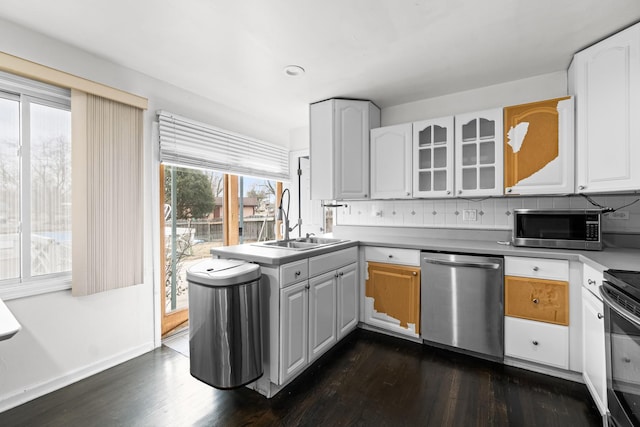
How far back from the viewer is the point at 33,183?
6.55ft

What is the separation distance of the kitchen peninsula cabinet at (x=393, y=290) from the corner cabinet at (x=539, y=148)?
3.44ft

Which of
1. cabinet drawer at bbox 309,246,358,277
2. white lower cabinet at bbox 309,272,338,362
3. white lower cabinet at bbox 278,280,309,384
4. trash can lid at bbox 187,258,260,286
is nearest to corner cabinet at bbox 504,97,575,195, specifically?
cabinet drawer at bbox 309,246,358,277

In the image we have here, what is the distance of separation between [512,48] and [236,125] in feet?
8.92

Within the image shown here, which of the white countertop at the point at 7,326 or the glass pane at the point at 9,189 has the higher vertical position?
the glass pane at the point at 9,189

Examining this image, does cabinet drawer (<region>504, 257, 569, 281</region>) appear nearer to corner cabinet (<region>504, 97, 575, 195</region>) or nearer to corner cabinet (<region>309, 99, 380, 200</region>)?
corner cabinet (<region>504, 97, 575, 195</region>)

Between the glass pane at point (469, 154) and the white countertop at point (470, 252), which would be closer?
the white countertop at point (470, 252)

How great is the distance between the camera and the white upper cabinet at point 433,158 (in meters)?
2.72

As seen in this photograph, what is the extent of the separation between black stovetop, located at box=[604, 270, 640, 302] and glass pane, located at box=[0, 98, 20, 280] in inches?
130

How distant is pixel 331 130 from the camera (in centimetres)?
306

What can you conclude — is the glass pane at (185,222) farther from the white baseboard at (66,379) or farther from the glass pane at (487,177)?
the glass pane at (487,177)

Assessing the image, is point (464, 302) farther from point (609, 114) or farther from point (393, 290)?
point (609, 114)

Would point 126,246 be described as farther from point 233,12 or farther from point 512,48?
point 512,48

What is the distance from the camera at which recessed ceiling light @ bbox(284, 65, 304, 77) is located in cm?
242

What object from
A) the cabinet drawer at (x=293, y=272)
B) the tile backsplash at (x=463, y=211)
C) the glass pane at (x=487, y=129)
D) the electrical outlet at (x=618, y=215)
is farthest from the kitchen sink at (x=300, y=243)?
the electrical outlet at (x=618, y=215)
